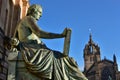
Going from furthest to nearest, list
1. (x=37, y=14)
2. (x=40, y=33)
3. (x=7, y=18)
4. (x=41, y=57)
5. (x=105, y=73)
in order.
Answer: (x=105, y=73) → (x=7, y=18) → (x=37, y=14) → (x=40, y=33) → (x=41, y=57)

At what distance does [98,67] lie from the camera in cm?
6800


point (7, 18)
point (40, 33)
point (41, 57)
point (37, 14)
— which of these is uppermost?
point (7, 18)

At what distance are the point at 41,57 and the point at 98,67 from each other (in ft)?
210

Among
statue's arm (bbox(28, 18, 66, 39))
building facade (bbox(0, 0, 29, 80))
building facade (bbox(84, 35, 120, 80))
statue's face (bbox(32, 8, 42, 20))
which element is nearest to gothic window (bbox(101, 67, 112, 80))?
building facade (bbox(84, 35, 120, 80))

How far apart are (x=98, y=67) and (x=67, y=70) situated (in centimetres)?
6376

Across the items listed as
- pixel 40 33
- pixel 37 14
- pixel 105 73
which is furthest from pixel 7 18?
pixel 105 73

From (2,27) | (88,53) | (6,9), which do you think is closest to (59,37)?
(2,27)

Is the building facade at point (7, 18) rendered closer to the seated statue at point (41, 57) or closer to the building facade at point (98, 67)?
the seated statue at point (41, 57)

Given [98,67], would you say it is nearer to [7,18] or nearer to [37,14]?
[7,18]

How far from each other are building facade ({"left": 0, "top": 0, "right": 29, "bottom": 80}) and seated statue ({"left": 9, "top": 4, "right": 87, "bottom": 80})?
3264 millimetres

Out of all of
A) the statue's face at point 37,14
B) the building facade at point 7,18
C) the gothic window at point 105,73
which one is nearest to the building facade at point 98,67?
the gothic window at point 105,73

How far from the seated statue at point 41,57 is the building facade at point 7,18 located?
3.26 meters

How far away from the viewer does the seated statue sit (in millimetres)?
4887

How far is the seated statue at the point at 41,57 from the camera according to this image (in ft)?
16.0
